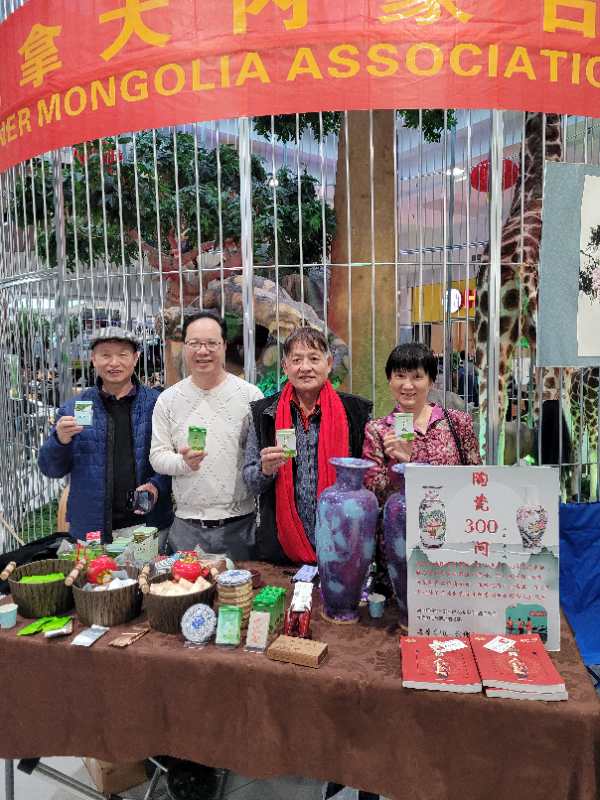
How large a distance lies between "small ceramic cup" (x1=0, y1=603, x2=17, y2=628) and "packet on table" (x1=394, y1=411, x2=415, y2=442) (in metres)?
1.33

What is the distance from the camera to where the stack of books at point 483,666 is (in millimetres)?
1449

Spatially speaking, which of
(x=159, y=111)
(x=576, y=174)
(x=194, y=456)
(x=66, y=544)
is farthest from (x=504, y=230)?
(x=66, y=544)

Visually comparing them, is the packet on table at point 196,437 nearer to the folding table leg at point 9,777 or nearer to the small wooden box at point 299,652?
the small wooden box at point 299,652

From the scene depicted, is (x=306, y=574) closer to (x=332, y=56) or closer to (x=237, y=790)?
A: (x=237, y=790)

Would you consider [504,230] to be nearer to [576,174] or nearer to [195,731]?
[576,174]

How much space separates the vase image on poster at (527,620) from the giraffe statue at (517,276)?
2.40 metres

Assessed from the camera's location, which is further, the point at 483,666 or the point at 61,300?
the point at 61,300

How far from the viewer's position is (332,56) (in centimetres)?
291

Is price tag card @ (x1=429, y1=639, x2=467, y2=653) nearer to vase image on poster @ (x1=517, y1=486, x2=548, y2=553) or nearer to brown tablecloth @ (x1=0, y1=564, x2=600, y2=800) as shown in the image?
brown tablecloth @ (x1=0, y1=564, x2=600, y2=800)

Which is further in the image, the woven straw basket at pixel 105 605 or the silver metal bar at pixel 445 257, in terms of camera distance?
the silver metal bar at pixel 445 257

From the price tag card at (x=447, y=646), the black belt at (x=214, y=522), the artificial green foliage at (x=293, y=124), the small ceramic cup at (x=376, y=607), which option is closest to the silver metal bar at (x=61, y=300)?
the artificial green foliage at (x=293, y=124)

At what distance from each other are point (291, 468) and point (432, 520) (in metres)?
0.73

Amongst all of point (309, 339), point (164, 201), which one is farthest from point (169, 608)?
point (164, 201)

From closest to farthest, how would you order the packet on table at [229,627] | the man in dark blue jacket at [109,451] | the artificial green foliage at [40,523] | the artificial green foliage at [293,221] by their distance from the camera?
the packet on table at [229,627]
the man in dark blue jacket at [109,451]
the artificial green foliage at [40,523]
the artificial green foliage at [293,221]
